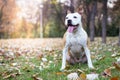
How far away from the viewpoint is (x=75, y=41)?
6.40 meters

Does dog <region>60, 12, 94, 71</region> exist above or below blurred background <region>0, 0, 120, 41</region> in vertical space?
above

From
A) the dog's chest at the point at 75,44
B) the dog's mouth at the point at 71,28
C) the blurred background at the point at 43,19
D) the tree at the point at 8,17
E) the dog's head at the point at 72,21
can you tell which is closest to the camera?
the dog's head at the point at 72,21

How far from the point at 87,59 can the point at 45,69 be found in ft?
3.20

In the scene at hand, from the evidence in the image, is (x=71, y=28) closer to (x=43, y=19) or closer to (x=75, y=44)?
(x=75, y=44)

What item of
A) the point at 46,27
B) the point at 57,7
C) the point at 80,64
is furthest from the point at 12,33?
the point at 80,64

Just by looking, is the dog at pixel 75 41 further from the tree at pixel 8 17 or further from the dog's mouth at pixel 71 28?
the tree at pixel 8 17

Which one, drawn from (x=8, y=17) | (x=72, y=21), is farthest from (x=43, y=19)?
(x=72, y=21)

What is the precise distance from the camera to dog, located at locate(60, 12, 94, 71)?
6125 mm

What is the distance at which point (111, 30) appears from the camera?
40.5 metres

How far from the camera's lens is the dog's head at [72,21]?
6.05 metres

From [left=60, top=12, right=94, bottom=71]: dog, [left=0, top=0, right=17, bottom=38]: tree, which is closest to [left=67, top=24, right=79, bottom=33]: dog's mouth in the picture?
[left=60, top=12, right=94, bottom=71]: dog

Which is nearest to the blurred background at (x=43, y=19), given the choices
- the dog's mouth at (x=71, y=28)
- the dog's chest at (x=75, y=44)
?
the dog's chest at (x=75, y=44)

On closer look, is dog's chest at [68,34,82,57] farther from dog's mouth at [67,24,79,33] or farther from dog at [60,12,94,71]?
dog's mouth at [67,24,79,33]

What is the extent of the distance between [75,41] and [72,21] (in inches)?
21.0
